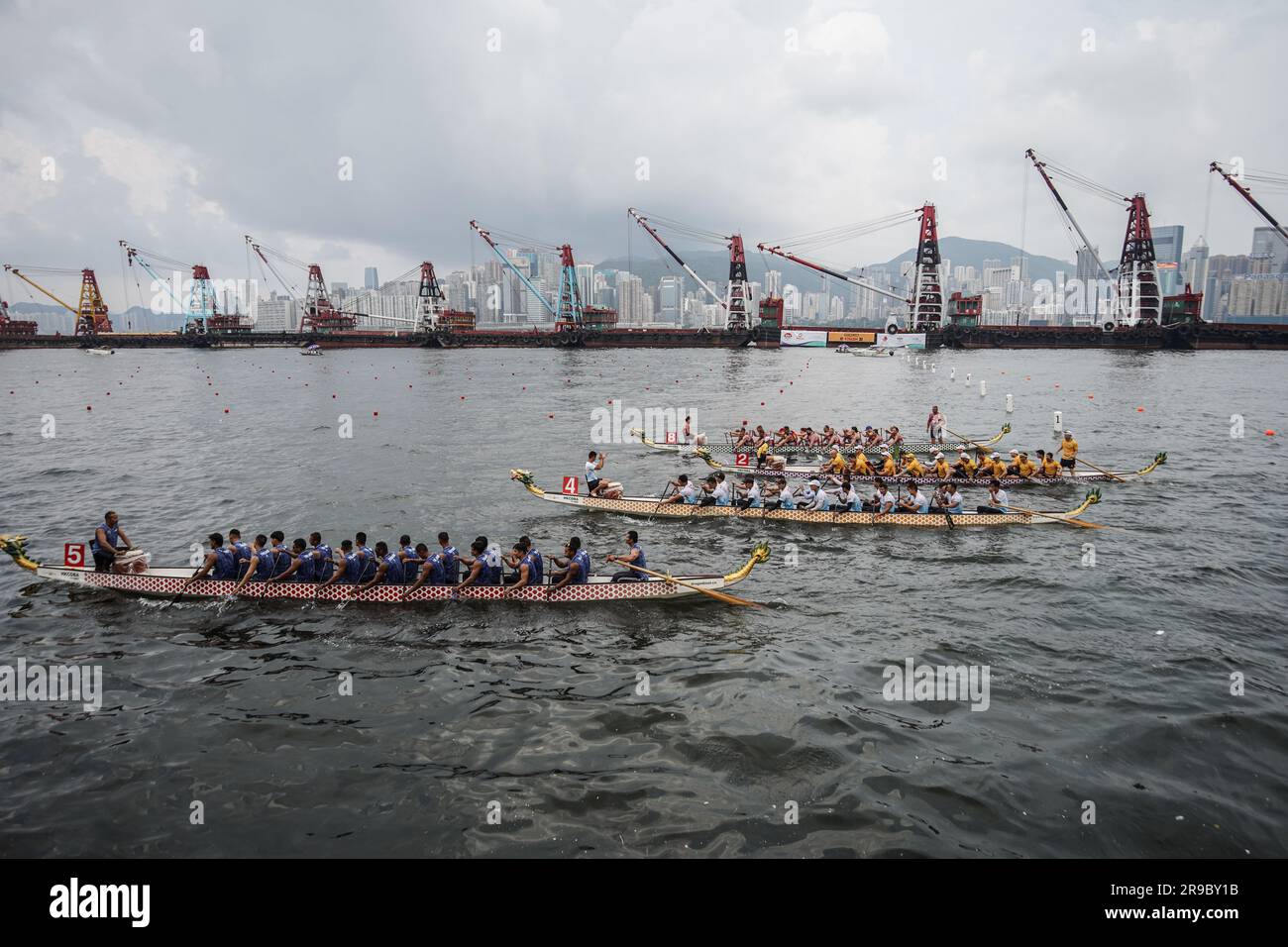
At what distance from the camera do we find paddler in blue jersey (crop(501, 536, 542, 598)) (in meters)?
17.6

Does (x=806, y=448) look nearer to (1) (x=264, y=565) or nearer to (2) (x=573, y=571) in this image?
(2) (x=573, y=571)

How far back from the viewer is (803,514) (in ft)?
81.6

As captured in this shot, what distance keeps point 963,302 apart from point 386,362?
119m

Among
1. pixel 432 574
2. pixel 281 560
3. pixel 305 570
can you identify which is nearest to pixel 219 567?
pixel 281 560

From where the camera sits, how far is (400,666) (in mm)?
15234

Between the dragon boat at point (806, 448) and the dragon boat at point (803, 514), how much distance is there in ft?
25.2

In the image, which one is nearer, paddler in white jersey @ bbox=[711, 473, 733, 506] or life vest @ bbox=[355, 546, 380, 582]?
life vest @ bbox=[355, 546, 380, 582]

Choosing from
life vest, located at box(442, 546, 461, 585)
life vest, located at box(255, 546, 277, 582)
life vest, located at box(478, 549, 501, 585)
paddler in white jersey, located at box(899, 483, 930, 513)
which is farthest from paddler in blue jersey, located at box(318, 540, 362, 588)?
paddler in white jersey, located at box(899, 483, 930, 513)

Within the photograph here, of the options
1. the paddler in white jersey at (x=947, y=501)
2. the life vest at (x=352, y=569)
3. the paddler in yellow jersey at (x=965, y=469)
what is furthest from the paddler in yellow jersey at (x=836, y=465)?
the life vest at (x=352, y=569)

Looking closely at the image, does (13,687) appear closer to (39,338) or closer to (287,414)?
(287,414)

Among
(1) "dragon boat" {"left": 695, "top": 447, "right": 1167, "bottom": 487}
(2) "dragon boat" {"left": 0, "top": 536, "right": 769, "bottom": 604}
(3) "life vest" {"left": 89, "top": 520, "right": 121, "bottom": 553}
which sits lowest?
(2) "dragon boat" {"left": 0, "top": 536, "right": 769, "bottom": 604}

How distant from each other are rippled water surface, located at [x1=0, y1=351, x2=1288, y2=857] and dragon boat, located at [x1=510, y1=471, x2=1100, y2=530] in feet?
2.15

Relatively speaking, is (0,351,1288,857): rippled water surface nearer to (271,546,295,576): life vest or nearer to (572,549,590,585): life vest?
(572,549,590,585): life vest
